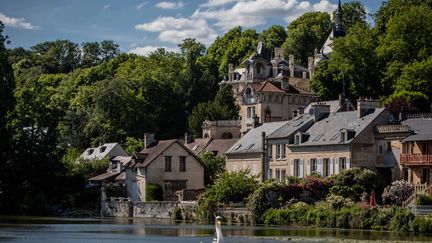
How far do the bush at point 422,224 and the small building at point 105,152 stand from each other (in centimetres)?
5722

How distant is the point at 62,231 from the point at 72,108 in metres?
86.2

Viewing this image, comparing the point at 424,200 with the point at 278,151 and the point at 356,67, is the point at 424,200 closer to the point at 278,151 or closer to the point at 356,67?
the point at 278,151

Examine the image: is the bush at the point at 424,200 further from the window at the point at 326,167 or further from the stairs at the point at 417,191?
the window at the point at 326,167

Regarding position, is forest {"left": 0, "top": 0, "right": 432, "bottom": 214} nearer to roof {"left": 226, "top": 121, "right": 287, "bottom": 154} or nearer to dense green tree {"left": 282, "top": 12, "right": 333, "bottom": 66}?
dense green tree {"left": 282, "top": 12, "right": 333, "bottom": 66}

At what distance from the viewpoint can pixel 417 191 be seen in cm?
7125

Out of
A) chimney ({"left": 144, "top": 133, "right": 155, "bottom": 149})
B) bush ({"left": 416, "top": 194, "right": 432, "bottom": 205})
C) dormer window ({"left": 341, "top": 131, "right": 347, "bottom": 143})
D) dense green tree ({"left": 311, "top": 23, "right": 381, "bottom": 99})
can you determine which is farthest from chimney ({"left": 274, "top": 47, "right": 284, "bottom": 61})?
bush ({"left": 416, "top": 194, "right": 432, "bottom": 205})

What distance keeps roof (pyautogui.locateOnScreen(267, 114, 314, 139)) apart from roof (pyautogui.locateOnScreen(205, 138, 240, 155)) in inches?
749

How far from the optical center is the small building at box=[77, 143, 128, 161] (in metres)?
116

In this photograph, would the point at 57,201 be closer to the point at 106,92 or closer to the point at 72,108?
the point at 106,92

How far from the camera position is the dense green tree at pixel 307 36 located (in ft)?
573

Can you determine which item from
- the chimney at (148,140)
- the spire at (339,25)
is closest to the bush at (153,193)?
the chimney at (148,140)

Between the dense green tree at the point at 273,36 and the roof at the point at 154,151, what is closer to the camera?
the roof at the point at 154,151

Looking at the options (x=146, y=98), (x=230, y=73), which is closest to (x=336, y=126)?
(x=146, y=98)

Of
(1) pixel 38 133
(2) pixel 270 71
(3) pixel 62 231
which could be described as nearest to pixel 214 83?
(2) pixel 270 71
